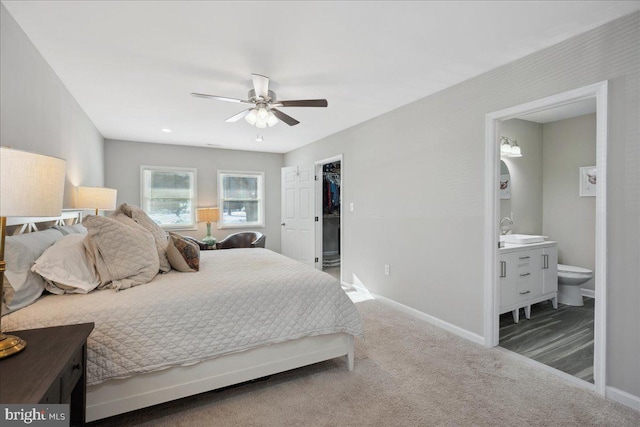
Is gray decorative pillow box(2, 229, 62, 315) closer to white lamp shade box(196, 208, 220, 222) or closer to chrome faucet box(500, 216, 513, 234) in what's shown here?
white lamp shade box(196, 208, 220, 222)

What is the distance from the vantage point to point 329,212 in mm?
6570

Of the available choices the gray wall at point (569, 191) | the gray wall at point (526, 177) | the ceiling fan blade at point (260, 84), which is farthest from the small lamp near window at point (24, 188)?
the gray wall at point (569, 191)

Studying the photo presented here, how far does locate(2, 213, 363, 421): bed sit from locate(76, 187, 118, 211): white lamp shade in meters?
1.34

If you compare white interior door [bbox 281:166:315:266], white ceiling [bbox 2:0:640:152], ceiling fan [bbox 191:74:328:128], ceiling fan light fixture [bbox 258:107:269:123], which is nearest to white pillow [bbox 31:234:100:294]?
white ceiling [bbox 2:0:640:152]

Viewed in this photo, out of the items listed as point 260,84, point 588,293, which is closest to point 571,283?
point 588,293

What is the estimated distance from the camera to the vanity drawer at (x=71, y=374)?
108 centimetres

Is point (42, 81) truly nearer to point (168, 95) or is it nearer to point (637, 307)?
point (168, 95)

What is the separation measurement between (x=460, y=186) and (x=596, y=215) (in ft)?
3.52

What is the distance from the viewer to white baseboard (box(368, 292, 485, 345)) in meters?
2.75

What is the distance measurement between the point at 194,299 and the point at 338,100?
8.46 ft

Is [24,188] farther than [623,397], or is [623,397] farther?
[623,397]

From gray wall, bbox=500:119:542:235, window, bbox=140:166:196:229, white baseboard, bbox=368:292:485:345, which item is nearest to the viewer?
white baseboard, bbox=368:292:485:345

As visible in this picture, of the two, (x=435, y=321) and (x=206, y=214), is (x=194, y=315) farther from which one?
(x=206, y=214)

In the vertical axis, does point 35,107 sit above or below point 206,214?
above
